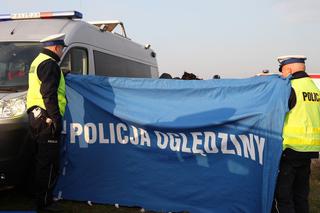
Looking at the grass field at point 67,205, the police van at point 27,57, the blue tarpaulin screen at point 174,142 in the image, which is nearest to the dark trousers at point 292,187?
the blue tarpaulin screen at point 174,142

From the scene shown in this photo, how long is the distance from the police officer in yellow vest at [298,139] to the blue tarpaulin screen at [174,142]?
112 mm

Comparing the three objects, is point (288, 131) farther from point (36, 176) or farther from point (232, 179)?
point (36, 176)

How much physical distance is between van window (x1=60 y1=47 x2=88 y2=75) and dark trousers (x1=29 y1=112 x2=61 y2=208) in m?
1.17

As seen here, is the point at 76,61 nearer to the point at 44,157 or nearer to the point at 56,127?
the point at 56,127

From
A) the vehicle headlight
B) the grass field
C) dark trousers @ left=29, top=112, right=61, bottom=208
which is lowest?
the grass field

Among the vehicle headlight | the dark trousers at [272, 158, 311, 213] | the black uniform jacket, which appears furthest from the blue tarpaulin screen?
the black uniform jacket

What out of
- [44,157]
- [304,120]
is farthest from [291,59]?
[44,157]

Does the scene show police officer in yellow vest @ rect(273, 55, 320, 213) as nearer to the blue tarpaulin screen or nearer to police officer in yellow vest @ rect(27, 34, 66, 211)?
the blue tarpaulin screen

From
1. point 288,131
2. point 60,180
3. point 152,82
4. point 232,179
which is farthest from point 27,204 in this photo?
point 288,131

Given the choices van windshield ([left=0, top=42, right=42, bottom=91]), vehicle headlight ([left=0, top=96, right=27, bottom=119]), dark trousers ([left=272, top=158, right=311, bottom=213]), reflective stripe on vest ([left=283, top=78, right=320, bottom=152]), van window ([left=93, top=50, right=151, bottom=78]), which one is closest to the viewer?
reflective stripe on vest ([left=283, top=78, right=320, bottom=152])

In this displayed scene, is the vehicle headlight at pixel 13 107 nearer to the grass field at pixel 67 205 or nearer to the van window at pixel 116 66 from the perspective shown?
the grass field at pixel 67 205

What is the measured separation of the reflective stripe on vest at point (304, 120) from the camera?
14.5 feet

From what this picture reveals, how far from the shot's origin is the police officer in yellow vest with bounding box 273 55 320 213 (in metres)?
4.44

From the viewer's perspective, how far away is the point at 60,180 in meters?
5.61
